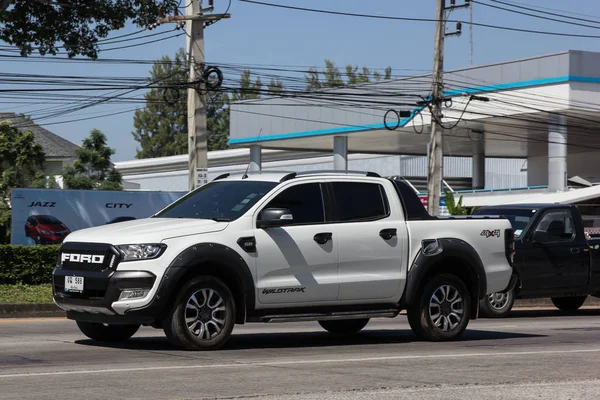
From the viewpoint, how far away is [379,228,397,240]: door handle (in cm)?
1199

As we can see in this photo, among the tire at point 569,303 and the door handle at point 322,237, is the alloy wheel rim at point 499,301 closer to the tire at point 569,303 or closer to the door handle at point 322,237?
the tire at point 569,303

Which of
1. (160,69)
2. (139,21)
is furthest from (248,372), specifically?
(160,69)

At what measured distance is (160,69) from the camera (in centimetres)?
11544

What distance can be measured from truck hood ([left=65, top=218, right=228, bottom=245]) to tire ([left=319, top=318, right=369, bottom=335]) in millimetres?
3049

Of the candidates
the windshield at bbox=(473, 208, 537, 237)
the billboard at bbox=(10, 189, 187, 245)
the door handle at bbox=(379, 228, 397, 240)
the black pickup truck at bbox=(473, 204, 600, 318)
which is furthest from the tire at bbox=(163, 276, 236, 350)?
the billboard at bbox=(10, 189, 187, 245)

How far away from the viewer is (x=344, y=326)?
13547 millimetres

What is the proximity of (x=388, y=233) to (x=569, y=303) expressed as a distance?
9.57m

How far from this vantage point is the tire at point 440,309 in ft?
40.8

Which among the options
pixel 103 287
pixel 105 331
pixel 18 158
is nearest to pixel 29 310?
pixel 105 331

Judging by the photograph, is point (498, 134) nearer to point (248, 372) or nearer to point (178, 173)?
point (178, 173)

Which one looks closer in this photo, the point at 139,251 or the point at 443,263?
the point at 139,251

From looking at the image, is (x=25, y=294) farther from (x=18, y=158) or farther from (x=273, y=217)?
(x=18, y=158)

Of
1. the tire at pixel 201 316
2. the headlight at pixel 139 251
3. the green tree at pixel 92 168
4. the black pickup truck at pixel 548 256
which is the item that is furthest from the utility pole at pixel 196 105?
the green tree at pixel 92 168

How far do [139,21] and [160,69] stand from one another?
9318cm
